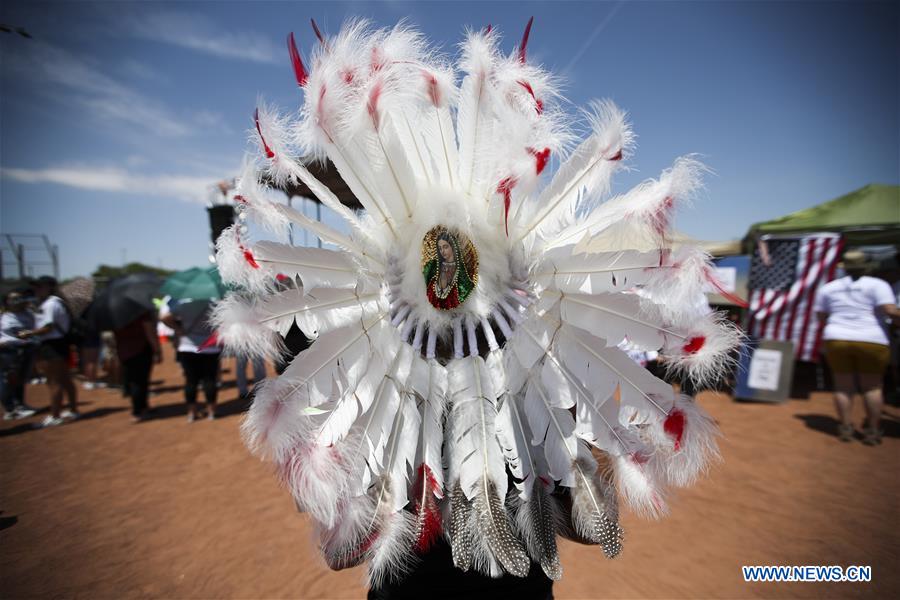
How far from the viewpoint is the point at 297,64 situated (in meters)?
1.17

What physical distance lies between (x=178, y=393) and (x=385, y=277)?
365 inches

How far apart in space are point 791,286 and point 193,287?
928cm

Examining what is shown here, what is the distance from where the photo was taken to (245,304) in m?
1.12

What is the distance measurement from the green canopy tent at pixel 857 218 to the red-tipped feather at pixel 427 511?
9.58 metres

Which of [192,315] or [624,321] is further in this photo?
[192,315]

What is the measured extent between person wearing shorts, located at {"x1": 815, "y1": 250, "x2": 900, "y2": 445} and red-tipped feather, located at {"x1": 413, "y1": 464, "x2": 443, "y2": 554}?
5894 millimetres

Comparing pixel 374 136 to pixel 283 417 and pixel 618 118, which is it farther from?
pixel 283 417

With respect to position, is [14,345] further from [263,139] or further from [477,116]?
[477,116]

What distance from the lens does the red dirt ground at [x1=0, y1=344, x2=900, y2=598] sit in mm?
3182

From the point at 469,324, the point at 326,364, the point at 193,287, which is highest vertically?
the point at 469,324

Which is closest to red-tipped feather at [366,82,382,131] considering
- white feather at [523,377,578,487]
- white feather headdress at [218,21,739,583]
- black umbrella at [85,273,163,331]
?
white feather headdress at [218,21,739,583]

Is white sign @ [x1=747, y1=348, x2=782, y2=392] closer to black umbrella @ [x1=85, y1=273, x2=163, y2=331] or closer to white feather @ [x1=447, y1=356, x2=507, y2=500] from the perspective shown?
white feather @ [x1=447, y1=356, x2=507, y2=500]

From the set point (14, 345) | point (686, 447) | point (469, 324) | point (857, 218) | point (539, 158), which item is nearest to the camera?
point (539, 158)

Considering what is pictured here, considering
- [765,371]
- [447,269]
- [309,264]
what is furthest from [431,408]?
[765,371]
